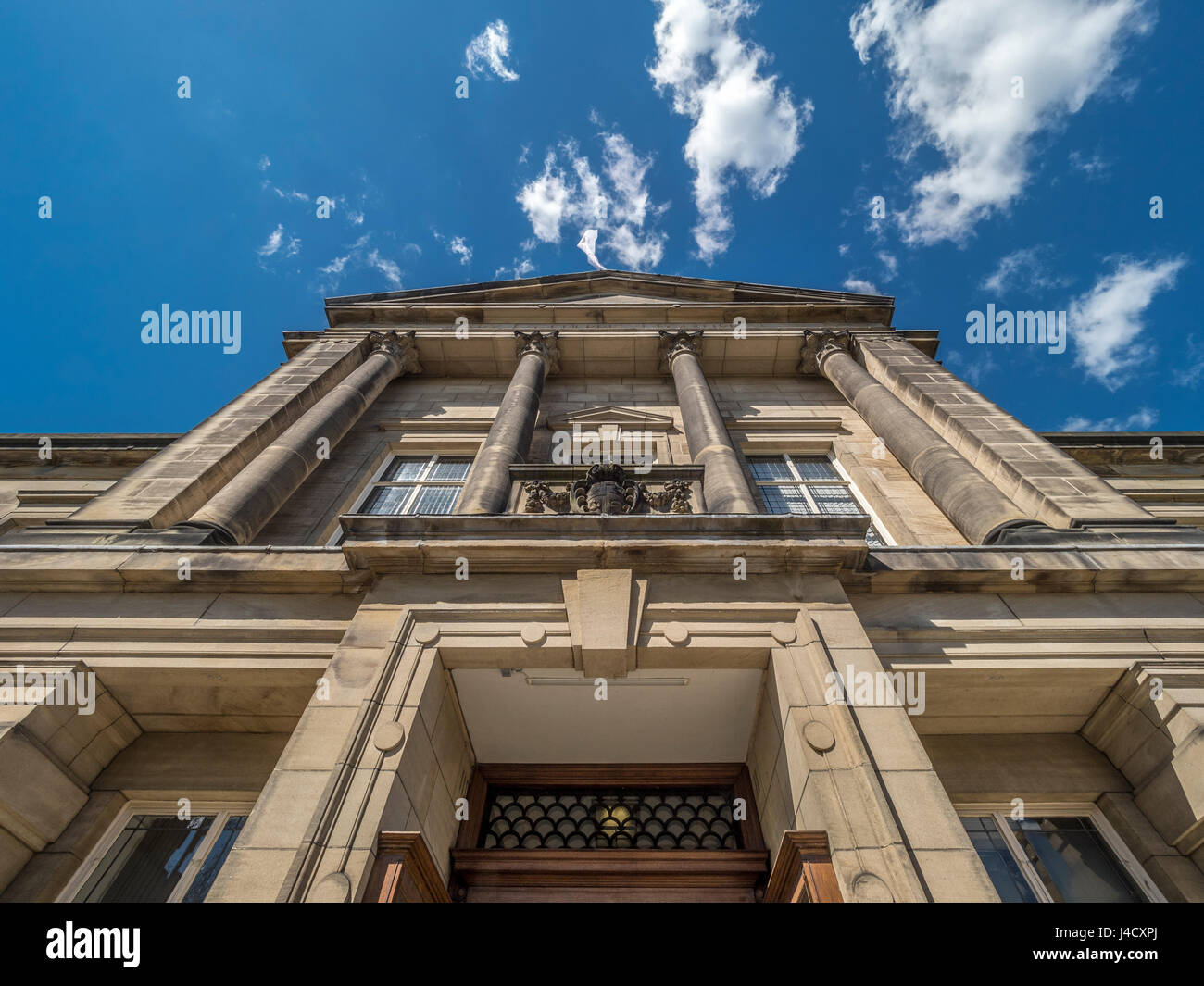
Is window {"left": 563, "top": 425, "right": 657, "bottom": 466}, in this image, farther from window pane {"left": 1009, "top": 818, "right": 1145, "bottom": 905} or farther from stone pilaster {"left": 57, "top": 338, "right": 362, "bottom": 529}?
window pane {"left": 1009, "top": 818, "right": 1145, "bottom": 905}

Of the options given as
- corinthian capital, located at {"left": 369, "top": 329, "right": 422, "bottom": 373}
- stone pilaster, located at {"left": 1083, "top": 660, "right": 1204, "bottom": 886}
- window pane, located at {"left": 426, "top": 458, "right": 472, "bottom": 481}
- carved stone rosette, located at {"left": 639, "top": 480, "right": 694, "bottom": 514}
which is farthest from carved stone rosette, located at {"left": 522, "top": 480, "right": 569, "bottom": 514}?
corinthian capital, located at {"left": 369, "top": 329, "right": 422, "bottom": 373}

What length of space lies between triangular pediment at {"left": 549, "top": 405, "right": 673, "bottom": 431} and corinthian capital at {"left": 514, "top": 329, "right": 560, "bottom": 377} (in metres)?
2.15

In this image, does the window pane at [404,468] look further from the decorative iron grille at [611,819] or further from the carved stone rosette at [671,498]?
the decorative iron grille at [611,819]

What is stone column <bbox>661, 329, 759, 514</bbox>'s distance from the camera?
9602mm

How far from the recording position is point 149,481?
996 cm

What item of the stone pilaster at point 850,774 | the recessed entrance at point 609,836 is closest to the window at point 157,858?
the recessed entrance at point 609,836

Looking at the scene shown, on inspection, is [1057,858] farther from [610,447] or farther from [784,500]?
[610,447]

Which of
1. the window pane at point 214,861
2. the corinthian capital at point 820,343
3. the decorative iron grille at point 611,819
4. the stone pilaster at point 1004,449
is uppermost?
the corinthian capital at point 820,343

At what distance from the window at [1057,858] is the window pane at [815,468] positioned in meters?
7.54

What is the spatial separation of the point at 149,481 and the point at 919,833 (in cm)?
1140

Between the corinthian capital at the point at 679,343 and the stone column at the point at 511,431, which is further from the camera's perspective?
the corinthian capital at the point at 679,343

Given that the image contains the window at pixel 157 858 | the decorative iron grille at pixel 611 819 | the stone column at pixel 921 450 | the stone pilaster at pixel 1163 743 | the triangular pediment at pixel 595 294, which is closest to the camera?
the stone pilaster at pixel 1163 743

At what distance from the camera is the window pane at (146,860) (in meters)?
6.33

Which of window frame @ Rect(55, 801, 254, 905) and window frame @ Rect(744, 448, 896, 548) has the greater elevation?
window frame @ Rect(744, 448, 896, 548)
